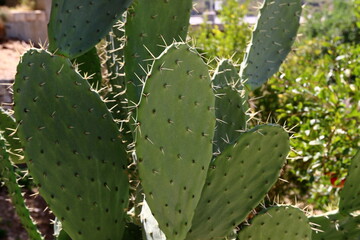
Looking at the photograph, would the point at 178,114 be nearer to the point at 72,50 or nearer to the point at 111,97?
the point at 72,50

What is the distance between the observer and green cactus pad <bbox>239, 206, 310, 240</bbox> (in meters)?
1.65

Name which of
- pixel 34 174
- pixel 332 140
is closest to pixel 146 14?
pixel 34 174

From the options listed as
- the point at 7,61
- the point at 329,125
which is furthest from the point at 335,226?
the point at 7,61

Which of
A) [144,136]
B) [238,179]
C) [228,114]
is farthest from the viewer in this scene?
[228,114]

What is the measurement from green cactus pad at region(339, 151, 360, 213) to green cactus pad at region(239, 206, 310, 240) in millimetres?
320

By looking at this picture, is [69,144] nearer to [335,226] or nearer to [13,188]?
[13,188]

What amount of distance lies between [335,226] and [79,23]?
962mm

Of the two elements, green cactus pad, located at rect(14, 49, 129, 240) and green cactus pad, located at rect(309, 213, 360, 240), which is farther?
green cactus pad, located at rect(309, 213, 360, 240)

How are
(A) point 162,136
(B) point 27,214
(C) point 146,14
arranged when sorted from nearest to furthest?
(A) point 162,136 → (C) point 146,14 → (B) point 27,214

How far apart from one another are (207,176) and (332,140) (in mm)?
2021

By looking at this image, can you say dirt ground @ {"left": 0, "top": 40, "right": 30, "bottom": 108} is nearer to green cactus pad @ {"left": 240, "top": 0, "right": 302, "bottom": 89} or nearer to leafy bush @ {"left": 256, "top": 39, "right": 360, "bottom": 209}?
leafy bush @ {"left": 256, "top": 39, "right": 360, "bottom": 209}

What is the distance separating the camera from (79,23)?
63.0 inches

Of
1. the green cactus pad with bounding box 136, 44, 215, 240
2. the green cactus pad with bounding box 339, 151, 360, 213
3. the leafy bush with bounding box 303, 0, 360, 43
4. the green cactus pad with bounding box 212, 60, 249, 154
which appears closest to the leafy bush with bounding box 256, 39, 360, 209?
the green cactus pad with bounding box 339, 151, 360, 213

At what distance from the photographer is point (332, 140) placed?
343 cm
